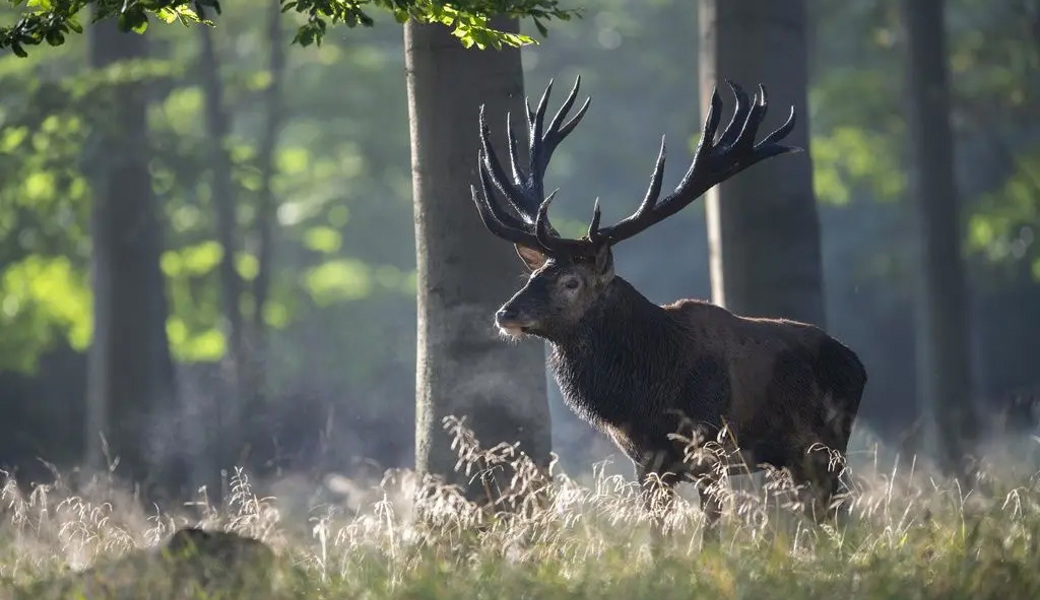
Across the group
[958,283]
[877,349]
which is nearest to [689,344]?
[958,283]

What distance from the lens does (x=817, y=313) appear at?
12008 mm

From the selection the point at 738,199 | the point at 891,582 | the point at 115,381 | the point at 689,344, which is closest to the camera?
the point at 891,582

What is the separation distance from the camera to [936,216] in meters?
19.8

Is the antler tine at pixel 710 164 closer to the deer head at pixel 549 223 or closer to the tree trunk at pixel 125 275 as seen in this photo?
the deer head at pixel 549 223

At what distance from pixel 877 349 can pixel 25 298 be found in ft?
52.6

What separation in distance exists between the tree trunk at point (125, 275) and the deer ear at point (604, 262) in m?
10.6

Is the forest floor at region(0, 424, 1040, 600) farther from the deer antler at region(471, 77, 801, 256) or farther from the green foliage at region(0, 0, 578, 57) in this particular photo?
the green foliage at region(0, 0, 578, 57)

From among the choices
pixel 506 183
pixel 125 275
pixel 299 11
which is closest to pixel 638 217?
pixel 506 183

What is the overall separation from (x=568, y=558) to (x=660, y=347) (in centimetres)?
221

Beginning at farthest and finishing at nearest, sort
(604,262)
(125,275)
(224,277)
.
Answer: (224,277), (125,275), (604,262)

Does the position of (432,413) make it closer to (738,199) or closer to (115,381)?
(738,199)

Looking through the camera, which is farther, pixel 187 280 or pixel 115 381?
pixel 187 280

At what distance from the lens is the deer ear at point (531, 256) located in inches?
372

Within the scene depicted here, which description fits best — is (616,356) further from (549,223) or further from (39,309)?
(39,309)
